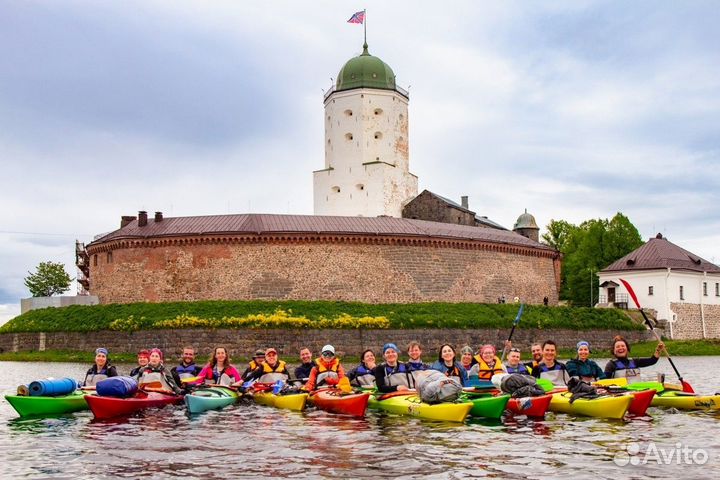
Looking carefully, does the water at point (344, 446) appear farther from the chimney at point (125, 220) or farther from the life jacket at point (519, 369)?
the chimney at point (125, 220)

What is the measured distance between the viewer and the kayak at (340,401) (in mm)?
16578

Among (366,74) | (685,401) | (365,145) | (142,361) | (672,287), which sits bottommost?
(685,401)

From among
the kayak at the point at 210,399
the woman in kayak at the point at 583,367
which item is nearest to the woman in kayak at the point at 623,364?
the woman in kayak at the point at 583,367

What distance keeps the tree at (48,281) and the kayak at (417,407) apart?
2452 inches

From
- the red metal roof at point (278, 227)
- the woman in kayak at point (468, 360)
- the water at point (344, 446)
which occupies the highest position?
the red metal roof at point (278, 227)

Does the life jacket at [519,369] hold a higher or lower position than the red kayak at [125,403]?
higher

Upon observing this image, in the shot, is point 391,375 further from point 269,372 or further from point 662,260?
point 662,260

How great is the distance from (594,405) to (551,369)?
2.39 meters

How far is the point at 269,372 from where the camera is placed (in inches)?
786

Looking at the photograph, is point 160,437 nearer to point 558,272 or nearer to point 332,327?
point 332,327

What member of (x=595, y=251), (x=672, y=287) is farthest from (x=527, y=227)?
(x=672, y=287)

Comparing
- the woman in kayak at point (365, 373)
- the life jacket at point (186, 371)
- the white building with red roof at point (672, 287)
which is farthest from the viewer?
the white building with red roof at point (672, 287)

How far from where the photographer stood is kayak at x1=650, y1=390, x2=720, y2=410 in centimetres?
1648

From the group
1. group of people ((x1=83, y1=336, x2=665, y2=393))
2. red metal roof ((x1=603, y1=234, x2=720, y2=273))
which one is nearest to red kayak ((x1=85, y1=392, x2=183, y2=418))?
group of people ((x1=83, y1=336, x2=665, y2=393))
